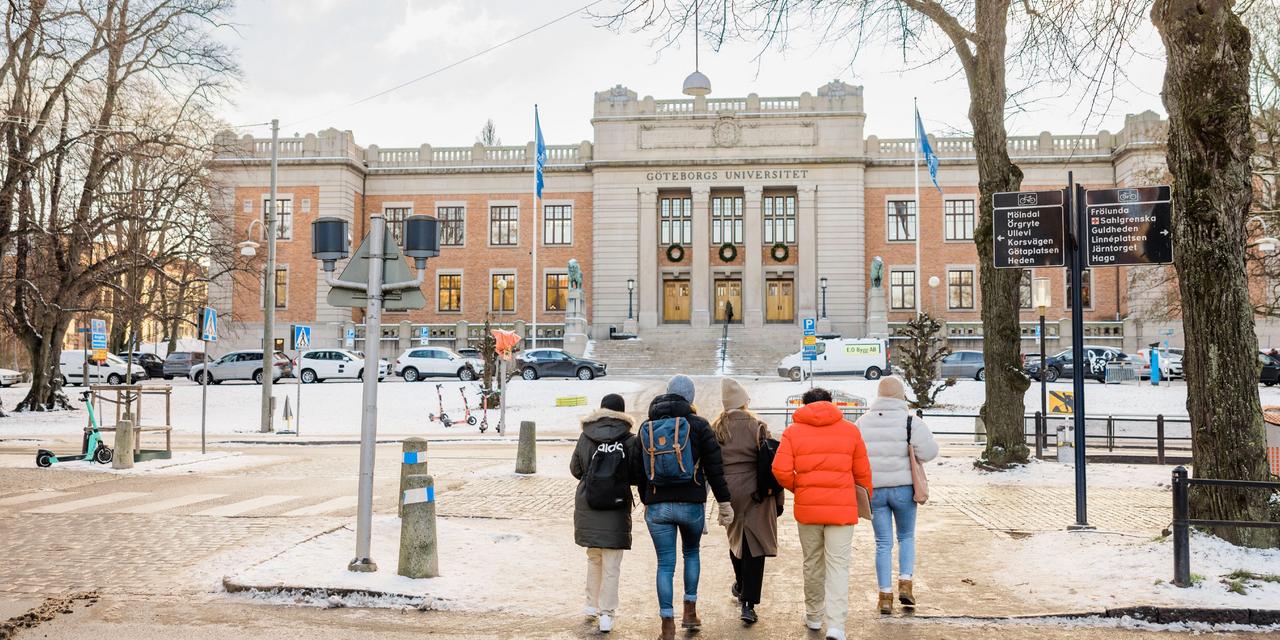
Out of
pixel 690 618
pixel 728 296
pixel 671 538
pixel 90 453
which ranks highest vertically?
pixel 728 296

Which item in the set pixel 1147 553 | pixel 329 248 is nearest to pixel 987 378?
pixel 1147 553

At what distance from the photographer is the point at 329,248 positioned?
26.3 ft

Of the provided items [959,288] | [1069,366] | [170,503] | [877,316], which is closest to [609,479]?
[170,503]

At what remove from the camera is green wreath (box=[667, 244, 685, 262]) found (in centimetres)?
5238

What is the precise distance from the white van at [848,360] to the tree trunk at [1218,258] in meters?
A: 29.2

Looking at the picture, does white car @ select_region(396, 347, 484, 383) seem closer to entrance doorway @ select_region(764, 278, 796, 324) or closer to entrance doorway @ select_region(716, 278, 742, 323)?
entrance doorway @ select_region(716, 278, 742, 323)

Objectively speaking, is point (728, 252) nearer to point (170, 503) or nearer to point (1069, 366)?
point (1069, 366)

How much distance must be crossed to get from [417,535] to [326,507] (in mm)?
4809

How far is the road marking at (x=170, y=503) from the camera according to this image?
37.9 ft

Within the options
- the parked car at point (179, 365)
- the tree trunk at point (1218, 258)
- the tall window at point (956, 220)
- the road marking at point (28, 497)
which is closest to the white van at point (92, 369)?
the parked car at point (179, 365)

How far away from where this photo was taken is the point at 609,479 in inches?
249

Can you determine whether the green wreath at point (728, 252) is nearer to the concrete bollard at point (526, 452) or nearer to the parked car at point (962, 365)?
the parked car at point (962, 365)

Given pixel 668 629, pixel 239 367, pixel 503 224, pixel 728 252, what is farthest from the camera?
pixel 503 224

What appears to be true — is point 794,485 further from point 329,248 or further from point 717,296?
point 717,296
